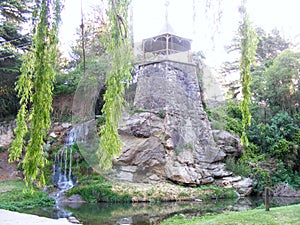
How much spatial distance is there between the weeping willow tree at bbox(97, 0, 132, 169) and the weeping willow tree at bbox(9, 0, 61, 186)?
537 mm

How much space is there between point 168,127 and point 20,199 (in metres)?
6.49

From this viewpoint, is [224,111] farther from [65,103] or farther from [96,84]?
[65,103]

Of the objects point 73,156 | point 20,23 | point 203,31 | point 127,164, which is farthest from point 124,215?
point 20,23

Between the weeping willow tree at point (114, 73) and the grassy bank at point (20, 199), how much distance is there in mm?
7859

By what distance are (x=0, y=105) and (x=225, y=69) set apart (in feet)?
50.9

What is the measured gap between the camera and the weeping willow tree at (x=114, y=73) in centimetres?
325

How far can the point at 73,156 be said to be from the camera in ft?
46.2

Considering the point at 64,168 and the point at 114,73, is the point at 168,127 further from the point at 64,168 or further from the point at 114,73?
the point at 114,73

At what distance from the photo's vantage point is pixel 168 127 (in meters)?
14.2

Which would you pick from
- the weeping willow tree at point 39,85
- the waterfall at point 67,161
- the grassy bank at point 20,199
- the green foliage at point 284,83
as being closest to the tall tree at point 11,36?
the waterfall at point 67,161

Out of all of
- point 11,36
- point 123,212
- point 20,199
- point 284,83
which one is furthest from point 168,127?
point 284,83

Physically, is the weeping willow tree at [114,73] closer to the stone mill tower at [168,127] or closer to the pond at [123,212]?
the pond at [123,212]

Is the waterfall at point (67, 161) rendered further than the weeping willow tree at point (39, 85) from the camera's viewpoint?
Yes

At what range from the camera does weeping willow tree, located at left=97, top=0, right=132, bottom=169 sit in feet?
10.7
